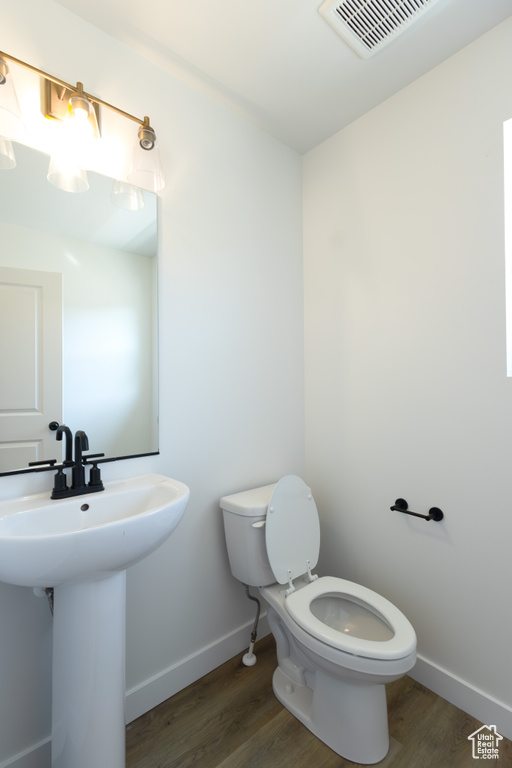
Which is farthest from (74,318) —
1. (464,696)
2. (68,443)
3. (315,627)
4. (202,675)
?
(464,696)

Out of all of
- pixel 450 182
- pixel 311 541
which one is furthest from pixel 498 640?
pixel 450 182

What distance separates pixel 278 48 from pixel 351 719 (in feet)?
7.91

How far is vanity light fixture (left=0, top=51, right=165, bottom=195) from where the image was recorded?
1.05 meters

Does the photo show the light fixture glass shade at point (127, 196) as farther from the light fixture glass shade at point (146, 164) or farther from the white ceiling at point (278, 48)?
the white ceiling at point (278, 48)

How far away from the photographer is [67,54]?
1204mm

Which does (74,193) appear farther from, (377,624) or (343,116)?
(377,624)

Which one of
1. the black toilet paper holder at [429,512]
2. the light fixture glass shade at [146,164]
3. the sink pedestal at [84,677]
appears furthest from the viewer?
the black toilet paper holder at [429,512]

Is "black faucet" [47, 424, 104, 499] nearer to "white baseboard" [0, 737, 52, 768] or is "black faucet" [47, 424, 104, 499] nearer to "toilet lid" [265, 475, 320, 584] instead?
"toilet lid" [265, 475, 320, 584]

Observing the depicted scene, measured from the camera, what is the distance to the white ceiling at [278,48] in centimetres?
123

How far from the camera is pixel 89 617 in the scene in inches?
37.8

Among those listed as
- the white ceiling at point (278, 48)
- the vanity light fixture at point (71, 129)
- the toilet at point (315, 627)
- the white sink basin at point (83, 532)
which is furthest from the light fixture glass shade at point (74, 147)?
the toilet at point (315, 627)

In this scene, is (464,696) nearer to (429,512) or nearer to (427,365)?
(429,512)

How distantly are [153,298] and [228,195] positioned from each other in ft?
2.16

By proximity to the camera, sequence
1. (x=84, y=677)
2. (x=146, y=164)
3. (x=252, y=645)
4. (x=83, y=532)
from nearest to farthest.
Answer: (x=83, y=532)
(x=84, y=677)
(x=146, y=164)
(x=252, y=645)
